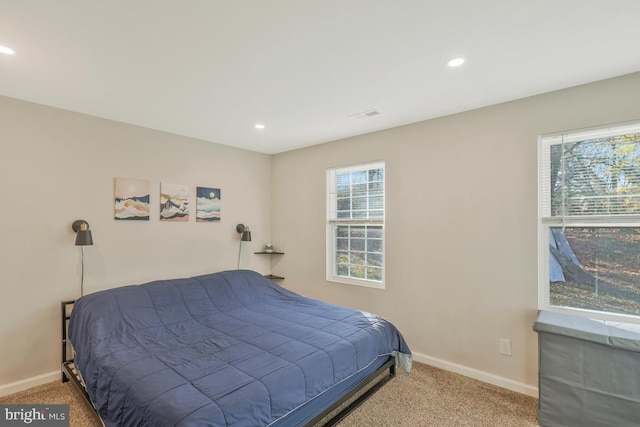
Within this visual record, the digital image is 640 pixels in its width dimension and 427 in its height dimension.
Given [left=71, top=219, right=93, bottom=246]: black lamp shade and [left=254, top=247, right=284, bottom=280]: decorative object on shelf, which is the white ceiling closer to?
[left=71, top=219, right=93, bottom=246]: black lamp shade

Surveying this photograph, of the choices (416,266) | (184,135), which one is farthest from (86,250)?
(416,266)

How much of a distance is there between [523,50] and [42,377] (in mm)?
4322

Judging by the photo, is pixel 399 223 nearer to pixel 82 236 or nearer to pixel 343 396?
pixel 343 396

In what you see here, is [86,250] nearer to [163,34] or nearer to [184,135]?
[184,135]

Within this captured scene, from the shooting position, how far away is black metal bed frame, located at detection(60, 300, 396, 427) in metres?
1.94

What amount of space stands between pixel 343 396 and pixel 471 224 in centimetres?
178

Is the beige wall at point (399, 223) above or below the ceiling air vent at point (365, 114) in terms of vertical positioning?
below

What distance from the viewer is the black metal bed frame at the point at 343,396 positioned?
1.94 metres

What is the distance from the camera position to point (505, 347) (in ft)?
8.28

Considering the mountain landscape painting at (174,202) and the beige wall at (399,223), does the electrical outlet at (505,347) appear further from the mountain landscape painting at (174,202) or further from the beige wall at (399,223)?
the mountain landscape painting at (174,202)

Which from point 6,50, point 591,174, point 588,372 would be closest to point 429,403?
point 588,372

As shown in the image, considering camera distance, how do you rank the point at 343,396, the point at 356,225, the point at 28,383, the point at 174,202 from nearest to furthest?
the point at 343,396 < the point at 28,383 < the point at 174,202 < the point at 356,225

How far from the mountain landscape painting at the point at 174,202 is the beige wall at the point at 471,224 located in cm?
194

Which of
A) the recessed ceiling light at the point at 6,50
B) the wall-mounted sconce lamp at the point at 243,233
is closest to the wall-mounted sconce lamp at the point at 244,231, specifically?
the wall-mounted sconce lamp at the point at 243,233
